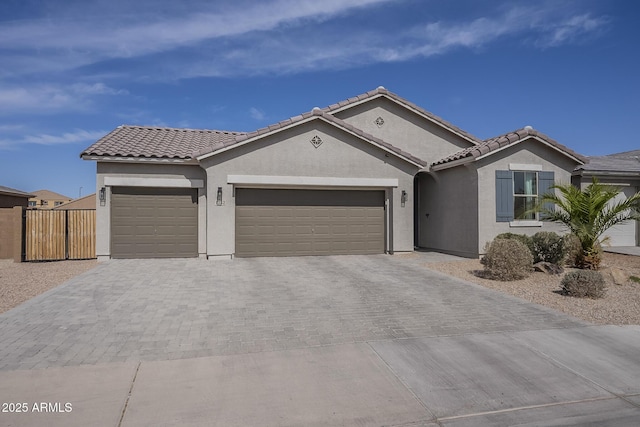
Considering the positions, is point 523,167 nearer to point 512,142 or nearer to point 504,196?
point 512,142

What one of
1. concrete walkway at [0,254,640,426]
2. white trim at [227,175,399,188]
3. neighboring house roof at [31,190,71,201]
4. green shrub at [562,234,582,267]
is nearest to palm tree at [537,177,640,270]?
green shrub at [562,234,582,267]

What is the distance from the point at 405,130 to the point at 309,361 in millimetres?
13834

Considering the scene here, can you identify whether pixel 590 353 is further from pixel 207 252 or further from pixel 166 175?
pixel 166 175

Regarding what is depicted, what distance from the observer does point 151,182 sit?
13328 millimetres

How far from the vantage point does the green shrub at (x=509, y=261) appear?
994 centimetres

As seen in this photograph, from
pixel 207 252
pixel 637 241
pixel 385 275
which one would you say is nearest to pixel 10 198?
pixel 207 252

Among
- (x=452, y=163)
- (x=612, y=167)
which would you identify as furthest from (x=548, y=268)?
(x=612, y=167)

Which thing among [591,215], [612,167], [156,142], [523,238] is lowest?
[523,238]

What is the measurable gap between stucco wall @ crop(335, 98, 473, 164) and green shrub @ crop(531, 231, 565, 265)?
6.30 metres

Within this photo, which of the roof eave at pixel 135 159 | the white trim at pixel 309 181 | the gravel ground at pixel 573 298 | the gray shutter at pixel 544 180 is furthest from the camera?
the gray shutter at pixel 544 180

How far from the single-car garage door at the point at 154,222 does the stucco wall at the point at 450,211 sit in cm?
942

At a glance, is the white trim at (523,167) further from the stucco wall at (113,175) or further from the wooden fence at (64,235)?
the wooden fence at (64,235)

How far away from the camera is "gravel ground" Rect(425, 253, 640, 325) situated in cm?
698

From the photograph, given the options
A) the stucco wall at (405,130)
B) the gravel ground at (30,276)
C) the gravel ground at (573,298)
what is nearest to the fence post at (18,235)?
the gravel ground at (30,276)
